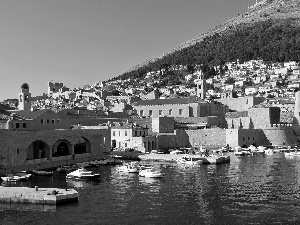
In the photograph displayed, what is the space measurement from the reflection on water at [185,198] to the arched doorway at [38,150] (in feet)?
17.0

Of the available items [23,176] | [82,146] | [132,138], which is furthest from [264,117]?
[23,176]

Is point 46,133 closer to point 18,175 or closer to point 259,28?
point 18,175

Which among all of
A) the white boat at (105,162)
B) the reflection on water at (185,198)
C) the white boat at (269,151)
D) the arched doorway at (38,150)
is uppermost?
the arched doorway at (38,150)

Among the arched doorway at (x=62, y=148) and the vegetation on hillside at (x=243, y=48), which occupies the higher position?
the vegetation on hillside at (x=243, y=48)

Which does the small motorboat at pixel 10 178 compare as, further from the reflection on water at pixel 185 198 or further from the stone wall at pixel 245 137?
the stone wall at pixel 245 137

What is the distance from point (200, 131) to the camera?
58750 millimetres

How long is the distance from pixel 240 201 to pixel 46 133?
1943 cm

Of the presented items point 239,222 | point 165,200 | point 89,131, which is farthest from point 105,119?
point 239,222

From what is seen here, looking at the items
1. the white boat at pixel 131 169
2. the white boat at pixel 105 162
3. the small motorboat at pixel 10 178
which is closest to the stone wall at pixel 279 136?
the white boat at pixel 105 162

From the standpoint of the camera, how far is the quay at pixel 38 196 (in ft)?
75.5

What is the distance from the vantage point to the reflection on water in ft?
67.3

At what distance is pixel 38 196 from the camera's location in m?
23.2

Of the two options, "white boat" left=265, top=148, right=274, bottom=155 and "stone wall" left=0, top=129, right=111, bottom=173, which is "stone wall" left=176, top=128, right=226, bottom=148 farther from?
"stone wall" left=0, top=129, right=111, bottom=173

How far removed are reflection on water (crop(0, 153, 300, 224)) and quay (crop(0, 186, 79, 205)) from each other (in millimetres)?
670
